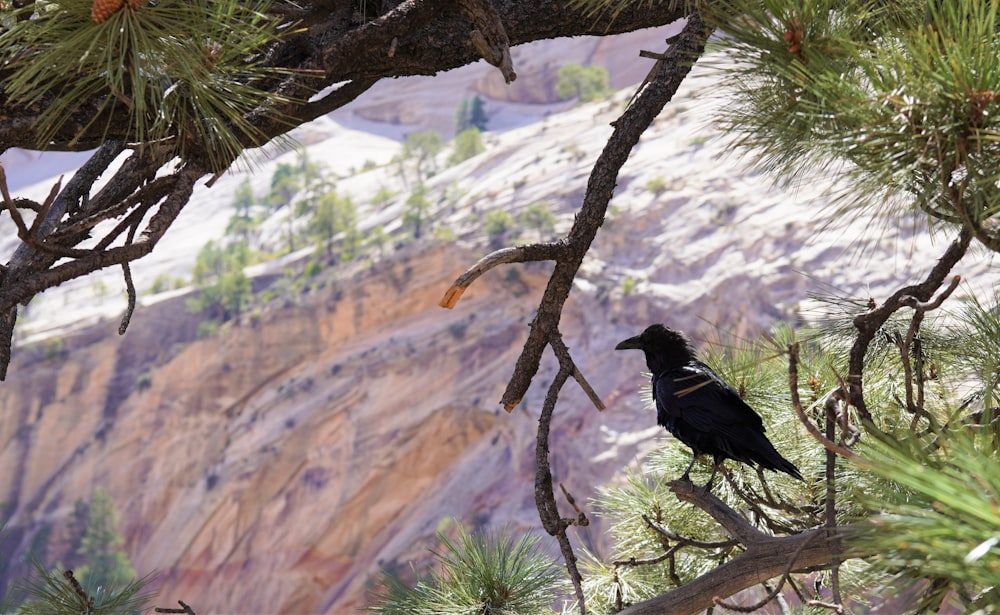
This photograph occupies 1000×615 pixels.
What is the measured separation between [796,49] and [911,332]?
393mm

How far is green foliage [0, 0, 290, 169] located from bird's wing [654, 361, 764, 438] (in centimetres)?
103

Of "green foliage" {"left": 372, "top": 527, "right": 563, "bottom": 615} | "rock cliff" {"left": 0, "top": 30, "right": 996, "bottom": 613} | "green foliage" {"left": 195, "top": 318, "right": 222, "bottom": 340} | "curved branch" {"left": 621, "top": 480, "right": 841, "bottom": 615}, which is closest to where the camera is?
"curved branch" {"left": 621, "top": 480, "right": 841, "bottom": 615}

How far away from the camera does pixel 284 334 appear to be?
23.4 metres

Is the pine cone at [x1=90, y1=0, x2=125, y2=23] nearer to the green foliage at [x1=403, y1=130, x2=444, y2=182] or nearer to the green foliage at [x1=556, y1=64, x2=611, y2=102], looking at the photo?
the green foliage at [x1=403, y1=130, x2=444, y2=182]

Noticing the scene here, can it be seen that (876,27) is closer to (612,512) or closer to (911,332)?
(911,332)

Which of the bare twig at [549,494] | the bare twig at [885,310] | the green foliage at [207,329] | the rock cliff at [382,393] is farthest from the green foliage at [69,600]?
the green foliage at [207,329]

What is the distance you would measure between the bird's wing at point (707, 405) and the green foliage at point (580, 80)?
3624 centimetres

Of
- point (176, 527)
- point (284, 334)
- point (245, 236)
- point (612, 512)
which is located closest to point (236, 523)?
point (176, 527)

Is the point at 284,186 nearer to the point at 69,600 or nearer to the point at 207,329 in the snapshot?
the point at 207,329

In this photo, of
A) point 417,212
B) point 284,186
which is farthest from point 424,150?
point 417,212

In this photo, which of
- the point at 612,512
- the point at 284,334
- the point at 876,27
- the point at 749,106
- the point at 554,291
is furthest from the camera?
the point at 284,334

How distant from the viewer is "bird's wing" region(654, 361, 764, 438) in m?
1.93

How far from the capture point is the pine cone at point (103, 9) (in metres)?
1.23

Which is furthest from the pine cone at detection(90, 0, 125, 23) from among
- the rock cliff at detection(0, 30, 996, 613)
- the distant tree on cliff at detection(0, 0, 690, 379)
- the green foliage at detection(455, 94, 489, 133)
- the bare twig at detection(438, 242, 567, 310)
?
the green foliage at detection(455, 94, 489, 133)
